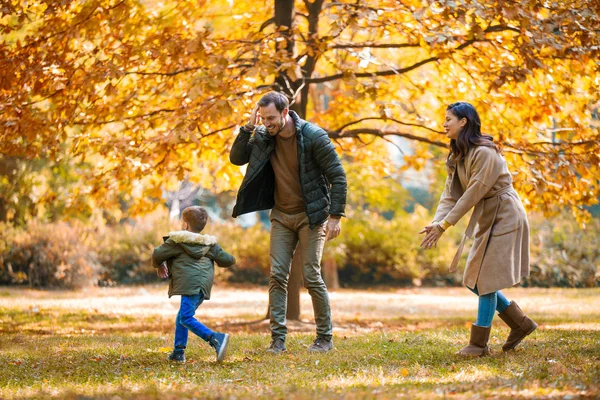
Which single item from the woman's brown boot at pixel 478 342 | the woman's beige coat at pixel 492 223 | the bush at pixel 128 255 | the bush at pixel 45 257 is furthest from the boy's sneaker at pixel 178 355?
the bush at pixel 128 255

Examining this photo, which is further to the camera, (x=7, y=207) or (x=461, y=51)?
(x=7, y=207)

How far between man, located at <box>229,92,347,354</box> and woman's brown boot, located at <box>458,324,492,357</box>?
1.18m

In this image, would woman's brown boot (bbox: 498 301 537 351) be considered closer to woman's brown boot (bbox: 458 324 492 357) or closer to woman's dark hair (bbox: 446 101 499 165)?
woman's brown boot (bbox: 458 324 492 357)

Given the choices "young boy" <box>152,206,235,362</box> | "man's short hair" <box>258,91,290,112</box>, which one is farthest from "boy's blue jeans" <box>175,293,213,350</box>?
"man's short hair" <box>258,91,290,112</box>

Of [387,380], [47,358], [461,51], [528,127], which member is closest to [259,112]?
[387,380]

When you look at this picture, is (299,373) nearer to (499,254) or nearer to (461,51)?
(499,254)

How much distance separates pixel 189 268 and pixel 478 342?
2.29m

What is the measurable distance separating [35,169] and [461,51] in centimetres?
1106

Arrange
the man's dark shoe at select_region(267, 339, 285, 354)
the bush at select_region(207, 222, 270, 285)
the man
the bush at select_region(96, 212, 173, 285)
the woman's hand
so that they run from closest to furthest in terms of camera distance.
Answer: the woman's hand
the man
the man's dark shoe at select_region(267, 339, 285, 354)
the bush at select_region(96, 212, 173, 285)
the bush at select_region(207, 222, 270, 285)

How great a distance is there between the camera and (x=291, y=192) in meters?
6.10

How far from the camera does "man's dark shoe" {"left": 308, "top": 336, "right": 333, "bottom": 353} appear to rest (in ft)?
20.1

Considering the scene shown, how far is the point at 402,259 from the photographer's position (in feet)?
58.9

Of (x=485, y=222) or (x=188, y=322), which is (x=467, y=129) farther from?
(x=188, y=322)

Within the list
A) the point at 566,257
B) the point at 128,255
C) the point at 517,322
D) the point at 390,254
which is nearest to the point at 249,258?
the point at 128,255
